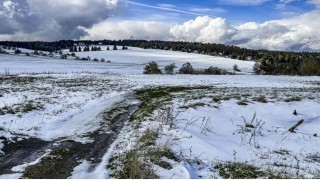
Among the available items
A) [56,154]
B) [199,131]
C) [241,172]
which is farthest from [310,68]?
[56,154]

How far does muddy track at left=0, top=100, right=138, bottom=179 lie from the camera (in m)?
9.40

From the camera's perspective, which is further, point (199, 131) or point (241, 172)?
point (199, 131)

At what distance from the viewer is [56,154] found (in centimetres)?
1120

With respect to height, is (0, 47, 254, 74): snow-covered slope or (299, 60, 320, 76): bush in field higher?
(299, 60, 320, 76): bush in field

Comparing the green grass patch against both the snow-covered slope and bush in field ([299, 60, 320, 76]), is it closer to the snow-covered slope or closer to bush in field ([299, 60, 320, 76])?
the snow-covered slope

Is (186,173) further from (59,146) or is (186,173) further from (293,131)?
(293,131)

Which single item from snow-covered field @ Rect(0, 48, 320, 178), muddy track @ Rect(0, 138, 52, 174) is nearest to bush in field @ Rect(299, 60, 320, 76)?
snow-covered field @ Rect(0, 48, 320, 178)

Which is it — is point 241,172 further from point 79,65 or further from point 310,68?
point 79,65

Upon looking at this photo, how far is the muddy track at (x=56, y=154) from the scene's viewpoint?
30.8 ft

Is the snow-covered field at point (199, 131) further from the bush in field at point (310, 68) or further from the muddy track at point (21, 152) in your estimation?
the bush in field at point (310, 68)

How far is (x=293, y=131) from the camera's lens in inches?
730

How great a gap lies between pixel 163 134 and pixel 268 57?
116m

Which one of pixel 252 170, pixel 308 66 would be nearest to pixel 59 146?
pixel 252 170

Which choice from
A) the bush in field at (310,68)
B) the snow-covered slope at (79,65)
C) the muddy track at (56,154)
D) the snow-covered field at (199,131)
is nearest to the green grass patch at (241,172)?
the snow-covered field at (199,131)
